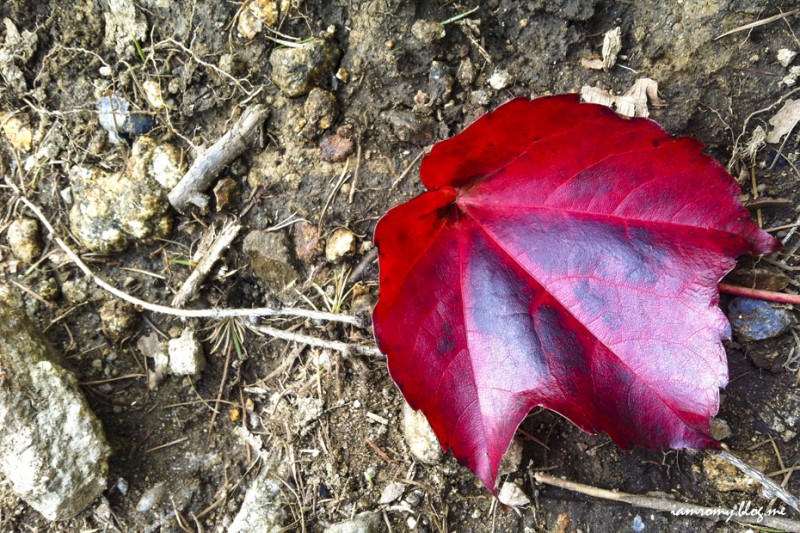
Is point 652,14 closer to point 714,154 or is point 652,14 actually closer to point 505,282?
point 714,154

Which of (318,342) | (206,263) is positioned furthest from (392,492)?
(206,263)

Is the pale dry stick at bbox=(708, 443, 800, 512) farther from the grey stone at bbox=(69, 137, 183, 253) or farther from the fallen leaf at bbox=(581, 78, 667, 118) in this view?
the grey stone at bbox=(69, 137, 183, 253)

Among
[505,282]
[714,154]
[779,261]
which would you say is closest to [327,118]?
[505,282]

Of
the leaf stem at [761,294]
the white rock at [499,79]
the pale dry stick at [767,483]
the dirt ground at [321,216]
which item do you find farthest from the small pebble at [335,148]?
the pale dry stick at [767,483]

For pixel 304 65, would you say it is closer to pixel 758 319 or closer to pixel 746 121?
pixel 746 121

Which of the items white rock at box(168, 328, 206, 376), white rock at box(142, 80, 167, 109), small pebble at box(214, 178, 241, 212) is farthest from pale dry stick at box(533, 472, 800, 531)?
white rock at box(142, 80, 167, 109)
